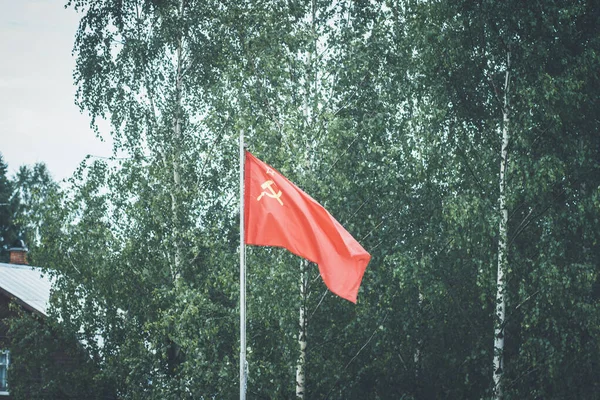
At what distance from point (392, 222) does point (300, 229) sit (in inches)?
262

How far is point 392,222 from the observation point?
52.9ft

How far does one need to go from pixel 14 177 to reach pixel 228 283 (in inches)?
1766

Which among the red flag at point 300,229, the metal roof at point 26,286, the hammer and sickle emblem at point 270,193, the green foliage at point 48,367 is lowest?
the green foliage at point 48,367

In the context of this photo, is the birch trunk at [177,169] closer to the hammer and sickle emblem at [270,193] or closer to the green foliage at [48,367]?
the green foliage at [48,367]

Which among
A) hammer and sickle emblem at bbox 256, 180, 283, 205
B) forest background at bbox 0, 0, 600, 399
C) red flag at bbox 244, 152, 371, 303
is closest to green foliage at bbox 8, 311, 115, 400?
forest background at bbox 0, 0, 600, 399

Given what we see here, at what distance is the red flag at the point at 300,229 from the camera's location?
9.47 metres

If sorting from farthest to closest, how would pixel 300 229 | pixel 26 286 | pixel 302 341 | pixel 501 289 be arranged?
pixel 26 286 → pixel 302 341 → pixel 501 289 → pixel 300 229

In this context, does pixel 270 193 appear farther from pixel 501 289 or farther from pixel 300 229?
pixel 501 289

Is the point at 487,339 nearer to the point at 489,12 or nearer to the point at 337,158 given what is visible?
the point at 337,158

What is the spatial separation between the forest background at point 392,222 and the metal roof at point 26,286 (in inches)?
167

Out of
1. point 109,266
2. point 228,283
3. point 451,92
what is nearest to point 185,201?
point 109,266

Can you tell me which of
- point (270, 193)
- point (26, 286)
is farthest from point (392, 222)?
point (26, 286)

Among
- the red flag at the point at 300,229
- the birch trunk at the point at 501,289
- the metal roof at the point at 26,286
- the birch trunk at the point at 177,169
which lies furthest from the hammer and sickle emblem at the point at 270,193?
the metal roof at the point at 26,286

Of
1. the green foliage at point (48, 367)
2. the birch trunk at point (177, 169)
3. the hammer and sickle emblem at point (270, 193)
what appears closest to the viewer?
the hammer and sickle emblem at point (270, 193)
